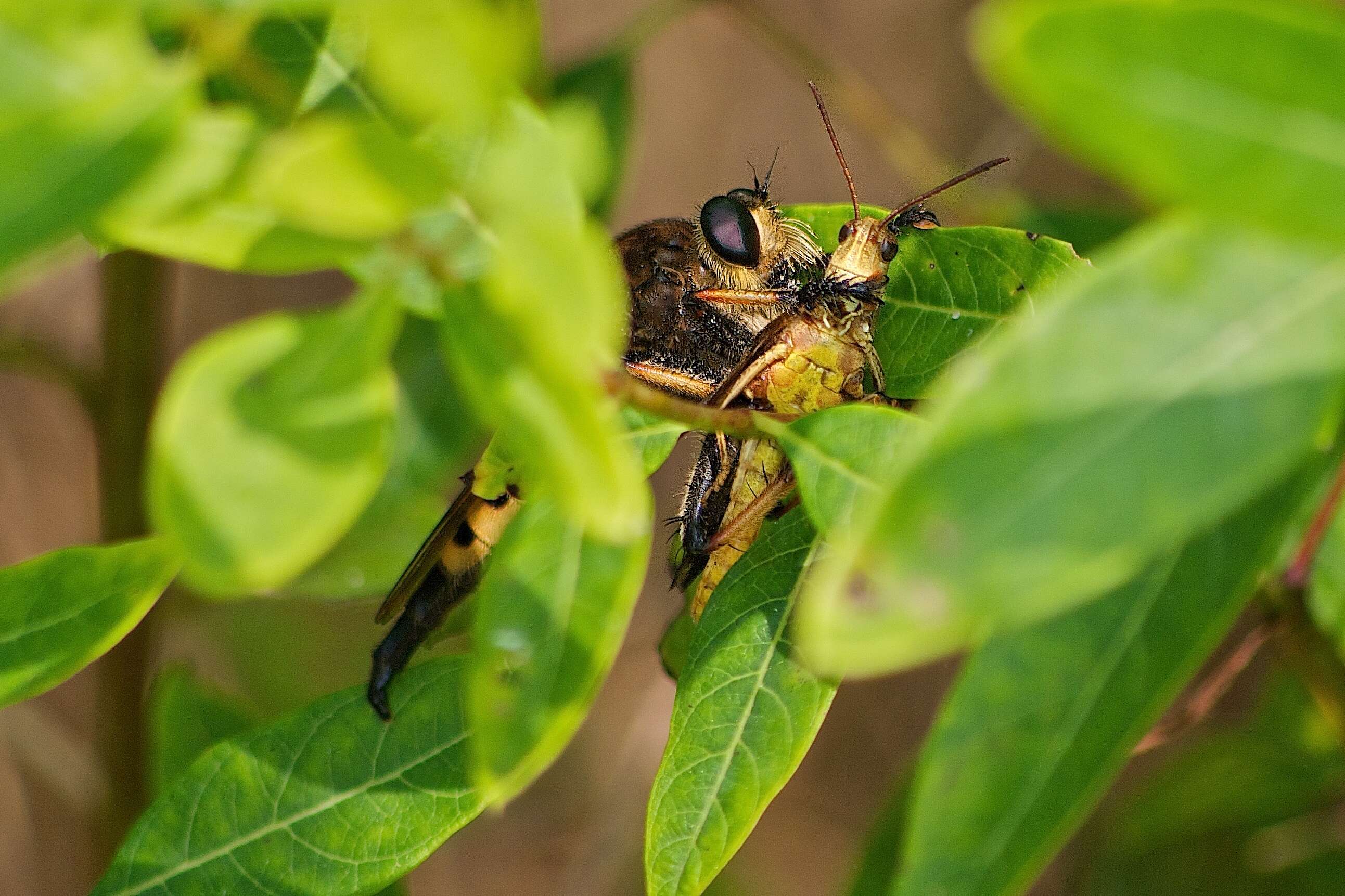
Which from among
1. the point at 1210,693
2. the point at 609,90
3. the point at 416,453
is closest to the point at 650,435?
the point at 1210,693

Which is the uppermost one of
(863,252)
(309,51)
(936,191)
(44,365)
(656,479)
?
(656,479)

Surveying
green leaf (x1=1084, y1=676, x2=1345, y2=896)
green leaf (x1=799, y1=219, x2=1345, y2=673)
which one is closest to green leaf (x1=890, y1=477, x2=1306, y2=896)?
green leaf (x1=799, y1=219, x2=1345, y2=673)

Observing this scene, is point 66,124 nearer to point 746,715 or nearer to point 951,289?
point 746,715

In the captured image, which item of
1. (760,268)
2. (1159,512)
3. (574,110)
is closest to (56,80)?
(574,110)

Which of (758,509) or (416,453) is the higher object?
(416,453)

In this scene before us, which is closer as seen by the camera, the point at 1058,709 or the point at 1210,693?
the point at 1058,709

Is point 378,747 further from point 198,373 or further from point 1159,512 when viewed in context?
point 1159,512
